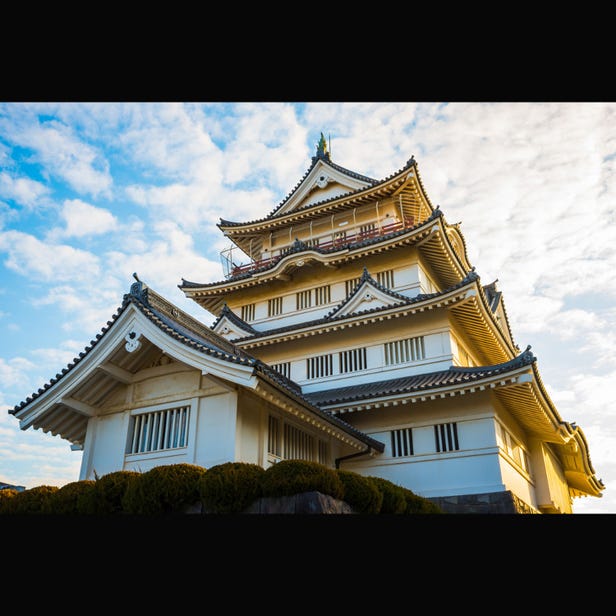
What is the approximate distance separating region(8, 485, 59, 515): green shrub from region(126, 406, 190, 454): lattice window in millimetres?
3534

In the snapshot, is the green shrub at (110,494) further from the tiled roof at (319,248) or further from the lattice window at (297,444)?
the tiled roof at (319,248)

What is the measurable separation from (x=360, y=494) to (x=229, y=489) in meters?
2.37

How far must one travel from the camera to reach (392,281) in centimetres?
2447

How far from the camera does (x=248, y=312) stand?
2738 centimetres

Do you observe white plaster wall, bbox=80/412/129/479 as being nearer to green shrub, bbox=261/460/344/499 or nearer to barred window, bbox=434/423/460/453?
green shrub, bbox=261/460/344/499

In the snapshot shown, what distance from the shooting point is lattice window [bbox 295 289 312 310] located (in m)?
25.9

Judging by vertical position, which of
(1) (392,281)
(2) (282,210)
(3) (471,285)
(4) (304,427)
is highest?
(2) (282,210)

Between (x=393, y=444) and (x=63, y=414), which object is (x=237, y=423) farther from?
(x=393, y=444)

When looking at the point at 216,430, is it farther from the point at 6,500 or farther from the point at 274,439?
the point at 6,500

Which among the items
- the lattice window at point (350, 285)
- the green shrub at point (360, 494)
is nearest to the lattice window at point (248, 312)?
the lattice window at point (350, 285)

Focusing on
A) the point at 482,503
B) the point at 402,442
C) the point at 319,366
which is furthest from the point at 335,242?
the point at 482,503

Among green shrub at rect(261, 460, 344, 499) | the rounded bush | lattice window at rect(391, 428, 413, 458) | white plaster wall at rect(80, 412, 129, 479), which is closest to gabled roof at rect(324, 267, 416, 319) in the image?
lattice window at rect(391, 428, 413, 458)

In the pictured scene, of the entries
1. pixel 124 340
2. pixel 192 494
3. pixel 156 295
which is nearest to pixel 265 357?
pixel 156 295

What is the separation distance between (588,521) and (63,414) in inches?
544
